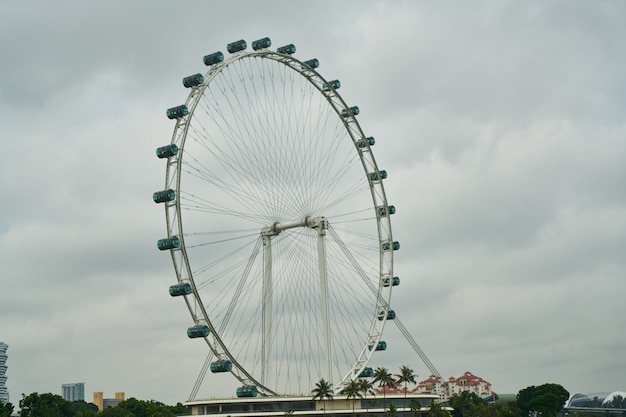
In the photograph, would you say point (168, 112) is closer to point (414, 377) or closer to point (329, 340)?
point (329, 340)

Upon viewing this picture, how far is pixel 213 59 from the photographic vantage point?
7900cm

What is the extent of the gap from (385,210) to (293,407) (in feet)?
86.2

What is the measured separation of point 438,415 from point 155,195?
54.8m

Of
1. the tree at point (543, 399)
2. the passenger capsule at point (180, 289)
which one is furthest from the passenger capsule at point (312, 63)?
the tree at point (543, 399)

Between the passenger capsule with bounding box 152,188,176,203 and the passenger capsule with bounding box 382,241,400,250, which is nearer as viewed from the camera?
the passenger capsule with bounding box 152,188,176,203

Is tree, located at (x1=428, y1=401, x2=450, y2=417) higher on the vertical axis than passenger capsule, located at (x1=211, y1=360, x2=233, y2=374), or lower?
lower

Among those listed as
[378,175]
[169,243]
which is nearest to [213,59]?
[169,243]

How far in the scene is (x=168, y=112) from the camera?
7525 cm

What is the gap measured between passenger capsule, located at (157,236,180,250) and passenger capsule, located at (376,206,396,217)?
125ft

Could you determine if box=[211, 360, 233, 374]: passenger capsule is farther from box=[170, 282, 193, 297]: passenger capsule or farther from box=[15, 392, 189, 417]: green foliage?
box=[15, 392, 189, 417]: green foliage

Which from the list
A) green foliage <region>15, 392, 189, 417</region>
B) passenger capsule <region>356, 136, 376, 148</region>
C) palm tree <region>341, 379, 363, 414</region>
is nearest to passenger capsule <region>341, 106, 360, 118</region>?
passenger capsule <region>356, 136, 376, 148</region>

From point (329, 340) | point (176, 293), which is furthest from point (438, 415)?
point (176, 293)

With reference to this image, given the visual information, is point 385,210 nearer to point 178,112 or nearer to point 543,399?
point 178,112

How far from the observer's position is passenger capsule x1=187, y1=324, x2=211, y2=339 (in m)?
73.4
